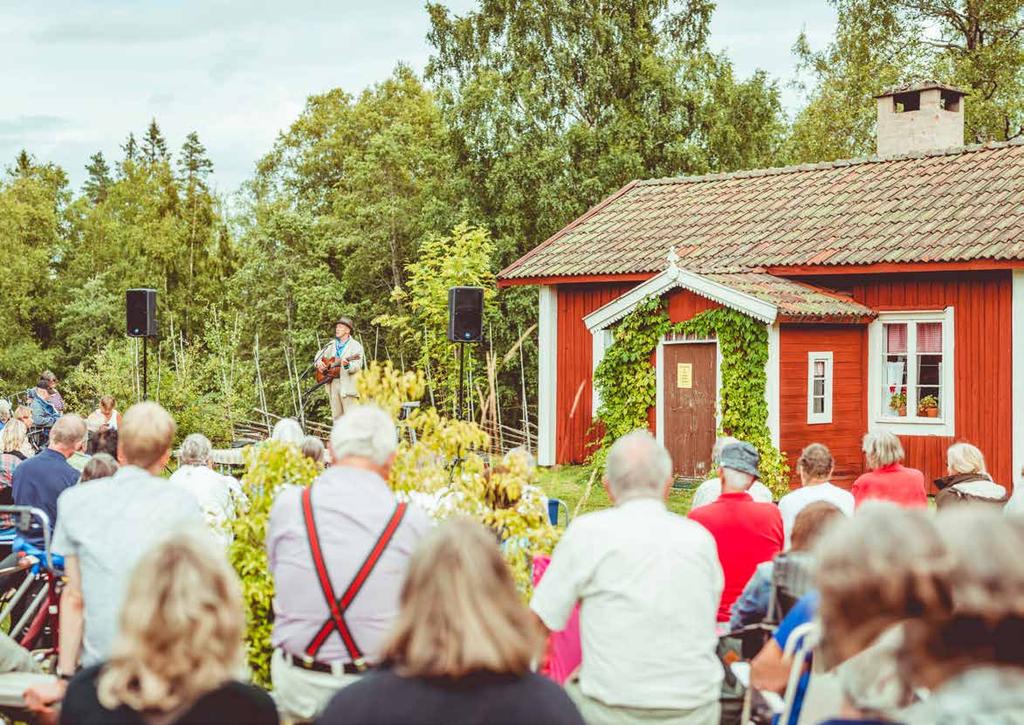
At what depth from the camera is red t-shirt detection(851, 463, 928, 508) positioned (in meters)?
6.96

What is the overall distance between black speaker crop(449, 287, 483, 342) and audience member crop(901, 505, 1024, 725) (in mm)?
11265

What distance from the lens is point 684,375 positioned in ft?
50.1

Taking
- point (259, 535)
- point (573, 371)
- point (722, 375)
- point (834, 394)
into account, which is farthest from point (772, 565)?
point (573, 371)

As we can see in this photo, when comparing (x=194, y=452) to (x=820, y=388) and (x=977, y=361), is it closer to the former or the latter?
(x=820, y=388)

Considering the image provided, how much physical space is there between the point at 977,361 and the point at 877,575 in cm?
1282

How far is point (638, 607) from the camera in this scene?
3576mm

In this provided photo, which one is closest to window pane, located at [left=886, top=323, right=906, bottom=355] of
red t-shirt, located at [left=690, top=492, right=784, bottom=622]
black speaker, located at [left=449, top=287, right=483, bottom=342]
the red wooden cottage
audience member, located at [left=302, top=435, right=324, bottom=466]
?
the red wooden cottage

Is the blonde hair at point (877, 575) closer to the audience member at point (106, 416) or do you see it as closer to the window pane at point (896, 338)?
the window pane at point (896, 338)

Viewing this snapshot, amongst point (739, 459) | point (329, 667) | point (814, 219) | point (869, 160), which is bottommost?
point (329, 667)

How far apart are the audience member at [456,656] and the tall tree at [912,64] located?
27.7m

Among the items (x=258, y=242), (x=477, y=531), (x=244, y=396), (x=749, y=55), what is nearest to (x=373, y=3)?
(x=258, y=242)

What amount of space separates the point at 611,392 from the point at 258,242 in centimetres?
1977

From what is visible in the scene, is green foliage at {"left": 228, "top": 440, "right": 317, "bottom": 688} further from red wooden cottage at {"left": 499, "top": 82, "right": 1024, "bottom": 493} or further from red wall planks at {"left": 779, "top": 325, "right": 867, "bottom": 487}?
red wall planks at {"left": 779, "top": 325, "right": 867, "bottom": 487}

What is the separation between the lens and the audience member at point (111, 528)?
12.9 feet
